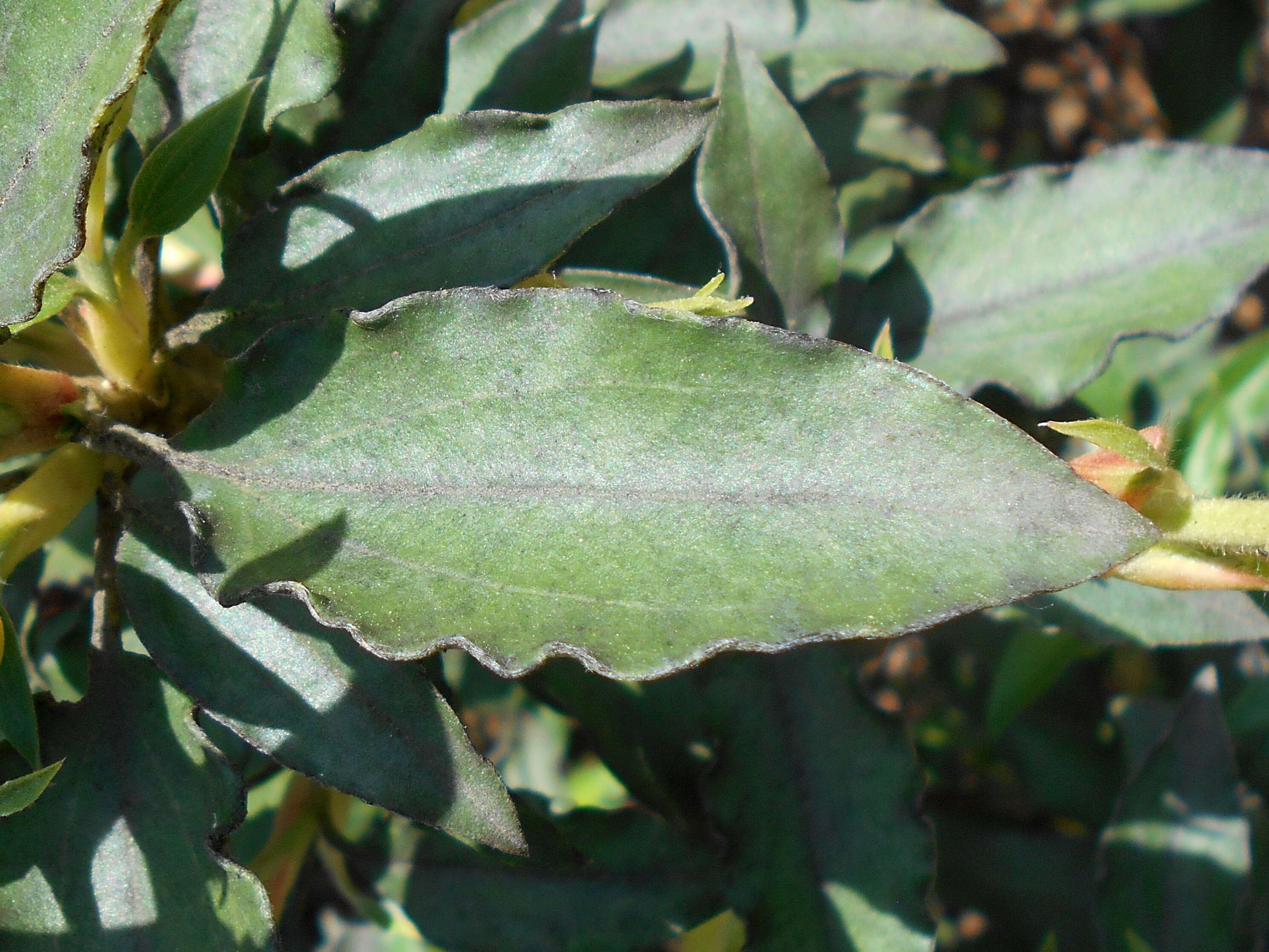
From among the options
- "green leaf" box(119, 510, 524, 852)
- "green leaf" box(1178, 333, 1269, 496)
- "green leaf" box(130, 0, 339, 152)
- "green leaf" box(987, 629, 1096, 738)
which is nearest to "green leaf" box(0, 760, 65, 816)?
"green leaf" box(119, 510, 524, 852)

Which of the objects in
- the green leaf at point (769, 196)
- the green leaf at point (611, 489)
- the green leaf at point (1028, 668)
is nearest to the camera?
the green leaf at point (611, 489)

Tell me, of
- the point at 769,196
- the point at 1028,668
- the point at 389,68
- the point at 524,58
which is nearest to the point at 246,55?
the point at 389,68

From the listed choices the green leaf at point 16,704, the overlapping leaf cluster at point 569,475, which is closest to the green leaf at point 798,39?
the overlapping leaf cluster at point 569,475

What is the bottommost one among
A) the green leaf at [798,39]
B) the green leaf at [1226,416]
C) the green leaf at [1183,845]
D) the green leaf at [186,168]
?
the green leaf at [1183,845]

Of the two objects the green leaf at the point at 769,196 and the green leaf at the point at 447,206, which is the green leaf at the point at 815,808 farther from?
the green leaf at the point at 447,206

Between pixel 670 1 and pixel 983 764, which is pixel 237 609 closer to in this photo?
pixel 670 1

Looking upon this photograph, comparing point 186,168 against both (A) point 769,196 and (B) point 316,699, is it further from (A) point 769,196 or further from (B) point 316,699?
(A) point 769,196

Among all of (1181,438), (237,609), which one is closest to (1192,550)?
(237,609)
